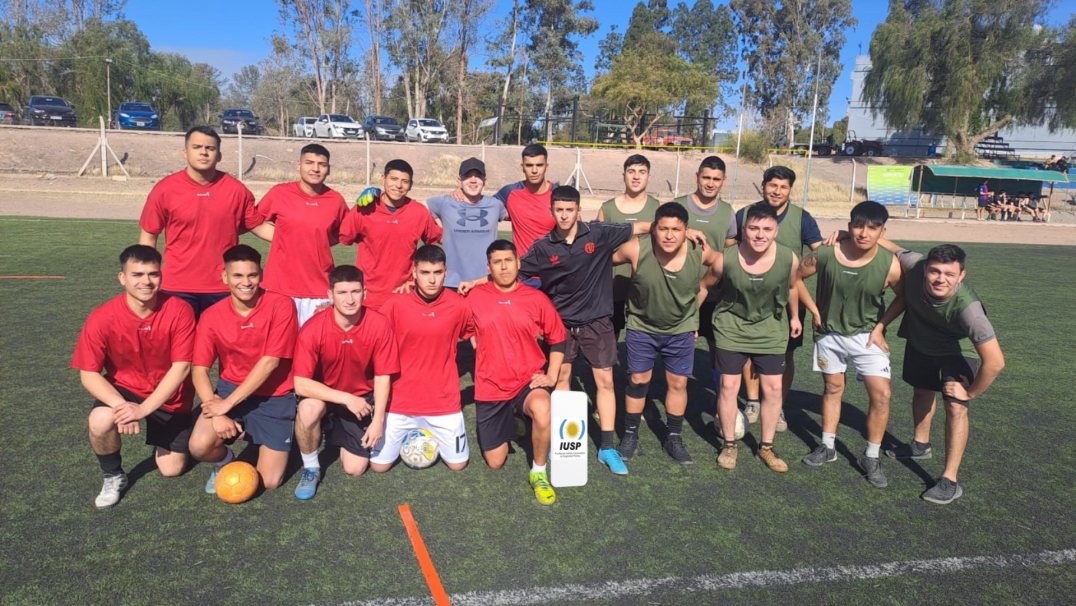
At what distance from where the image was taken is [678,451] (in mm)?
5211

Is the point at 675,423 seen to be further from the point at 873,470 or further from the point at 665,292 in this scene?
the point at 873,470

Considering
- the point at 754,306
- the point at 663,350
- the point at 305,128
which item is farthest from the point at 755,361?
the point at 305,128

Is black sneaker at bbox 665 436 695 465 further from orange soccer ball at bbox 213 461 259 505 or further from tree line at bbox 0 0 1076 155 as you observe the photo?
tree line at bbox 0 0 1076 155

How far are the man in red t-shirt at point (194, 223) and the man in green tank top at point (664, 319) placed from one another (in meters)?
2.98

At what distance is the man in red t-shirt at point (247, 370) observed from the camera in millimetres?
4402

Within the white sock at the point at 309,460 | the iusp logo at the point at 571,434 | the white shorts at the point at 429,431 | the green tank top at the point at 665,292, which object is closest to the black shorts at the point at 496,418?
the white shorts at the point at 429,431

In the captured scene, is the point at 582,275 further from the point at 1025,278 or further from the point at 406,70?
the point at 406,70

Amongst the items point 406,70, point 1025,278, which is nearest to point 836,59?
point 406,70

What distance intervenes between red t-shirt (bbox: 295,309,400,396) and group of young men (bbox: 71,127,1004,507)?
0.5 inches

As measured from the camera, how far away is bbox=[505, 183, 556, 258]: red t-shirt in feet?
19.7

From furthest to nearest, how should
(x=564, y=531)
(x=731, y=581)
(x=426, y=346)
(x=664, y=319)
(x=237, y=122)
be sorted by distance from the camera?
(x=237, y=122)
(x=664, y=319)
(x=426, y=346)
(x=564, y=531)
(x=731, y=581)

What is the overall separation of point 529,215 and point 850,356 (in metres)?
2.78

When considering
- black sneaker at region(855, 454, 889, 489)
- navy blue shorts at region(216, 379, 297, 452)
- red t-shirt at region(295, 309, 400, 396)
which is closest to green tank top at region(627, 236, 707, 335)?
black sneaker at region(855, 454, 889, 489)

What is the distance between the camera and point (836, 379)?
16.9 feet
